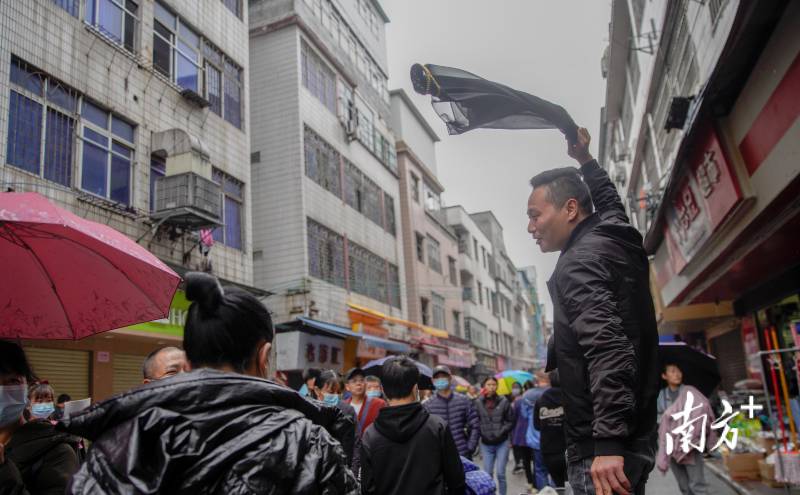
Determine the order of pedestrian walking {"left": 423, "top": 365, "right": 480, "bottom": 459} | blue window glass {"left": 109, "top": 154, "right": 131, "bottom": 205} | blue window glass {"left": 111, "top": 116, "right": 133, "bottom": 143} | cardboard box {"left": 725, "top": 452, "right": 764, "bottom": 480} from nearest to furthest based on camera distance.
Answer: pedestrian walking {"left": 423, "top": 365, "right": 480, "bottom": 459}
cardboard box {"left": 725, "top": 452, "right": 764, "bottom": 480}
blue window glass {"left": 109, "top": 154, "right": 131, "bottom": 205}
blue window glass {"left": 111, "top": 116, "right": 133, "bottom": 143}

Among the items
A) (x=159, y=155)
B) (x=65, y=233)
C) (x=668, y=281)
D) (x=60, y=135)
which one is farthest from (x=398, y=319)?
(x=65, y=233)

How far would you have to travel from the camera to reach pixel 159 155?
1361 cm

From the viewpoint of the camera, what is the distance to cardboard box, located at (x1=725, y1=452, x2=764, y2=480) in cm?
894

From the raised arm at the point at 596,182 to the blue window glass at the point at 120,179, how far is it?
1142 cm

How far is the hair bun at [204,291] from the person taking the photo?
6.14 feet

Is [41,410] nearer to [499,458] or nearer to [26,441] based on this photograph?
[26,441]

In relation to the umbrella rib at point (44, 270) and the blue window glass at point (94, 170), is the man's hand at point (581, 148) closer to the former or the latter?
the umbrella rib at point (44, 270)

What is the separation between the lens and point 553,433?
7246 mm

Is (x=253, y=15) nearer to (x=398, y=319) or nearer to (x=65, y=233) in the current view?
(x=398, y=319)

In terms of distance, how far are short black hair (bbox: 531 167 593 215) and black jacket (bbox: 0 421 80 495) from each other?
7.99ft

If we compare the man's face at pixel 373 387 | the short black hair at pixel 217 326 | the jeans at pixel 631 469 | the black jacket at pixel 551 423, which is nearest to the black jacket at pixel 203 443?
the short black hair at pixel 217 326

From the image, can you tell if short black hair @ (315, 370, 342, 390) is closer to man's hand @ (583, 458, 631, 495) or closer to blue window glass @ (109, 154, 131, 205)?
man's hand @ (583, 458, 631, 495)

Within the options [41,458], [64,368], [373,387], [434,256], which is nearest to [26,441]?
[41,458]

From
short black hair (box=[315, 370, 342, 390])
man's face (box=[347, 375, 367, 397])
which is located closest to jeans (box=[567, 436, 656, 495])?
man's face (box=[347, 375, 367, 397])
